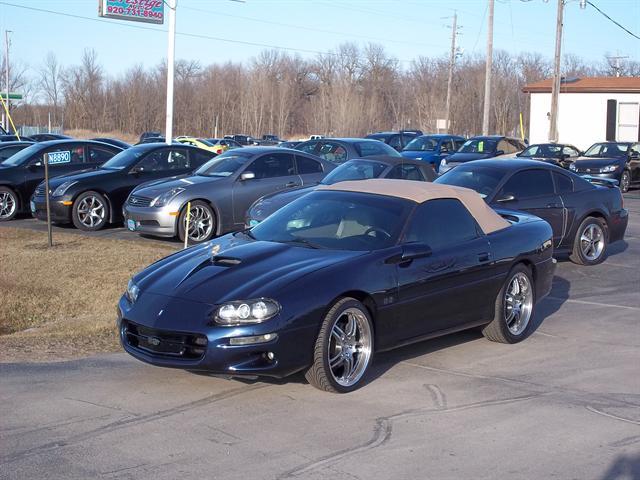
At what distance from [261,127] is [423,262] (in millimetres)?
80108

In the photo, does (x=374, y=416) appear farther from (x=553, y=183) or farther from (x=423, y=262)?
(x=553, y=183)

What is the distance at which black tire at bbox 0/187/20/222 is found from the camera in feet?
57.3

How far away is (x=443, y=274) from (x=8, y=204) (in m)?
12.8

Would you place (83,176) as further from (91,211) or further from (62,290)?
(62,290)

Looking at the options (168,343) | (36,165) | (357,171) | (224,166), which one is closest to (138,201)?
(224,166)

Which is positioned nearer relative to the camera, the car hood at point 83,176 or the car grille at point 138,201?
the car grille at point 138,201

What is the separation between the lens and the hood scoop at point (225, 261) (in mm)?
6559

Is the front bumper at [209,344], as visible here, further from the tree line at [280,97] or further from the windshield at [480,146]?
the tree line at [280,97]

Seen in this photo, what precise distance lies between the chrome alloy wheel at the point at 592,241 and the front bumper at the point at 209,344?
7.75m

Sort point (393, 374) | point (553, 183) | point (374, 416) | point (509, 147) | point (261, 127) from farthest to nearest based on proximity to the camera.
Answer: point (261, 127)
point (509, 147)
point (553, 183)
point (393, 374)
point (374, 416)

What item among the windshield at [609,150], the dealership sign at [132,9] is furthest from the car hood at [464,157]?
the dealership sign at [132,9]

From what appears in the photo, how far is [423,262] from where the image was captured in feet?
22.9

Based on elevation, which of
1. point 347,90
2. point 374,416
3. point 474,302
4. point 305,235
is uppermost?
point 347,90

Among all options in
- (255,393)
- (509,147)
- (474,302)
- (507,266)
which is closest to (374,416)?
(255,393)
